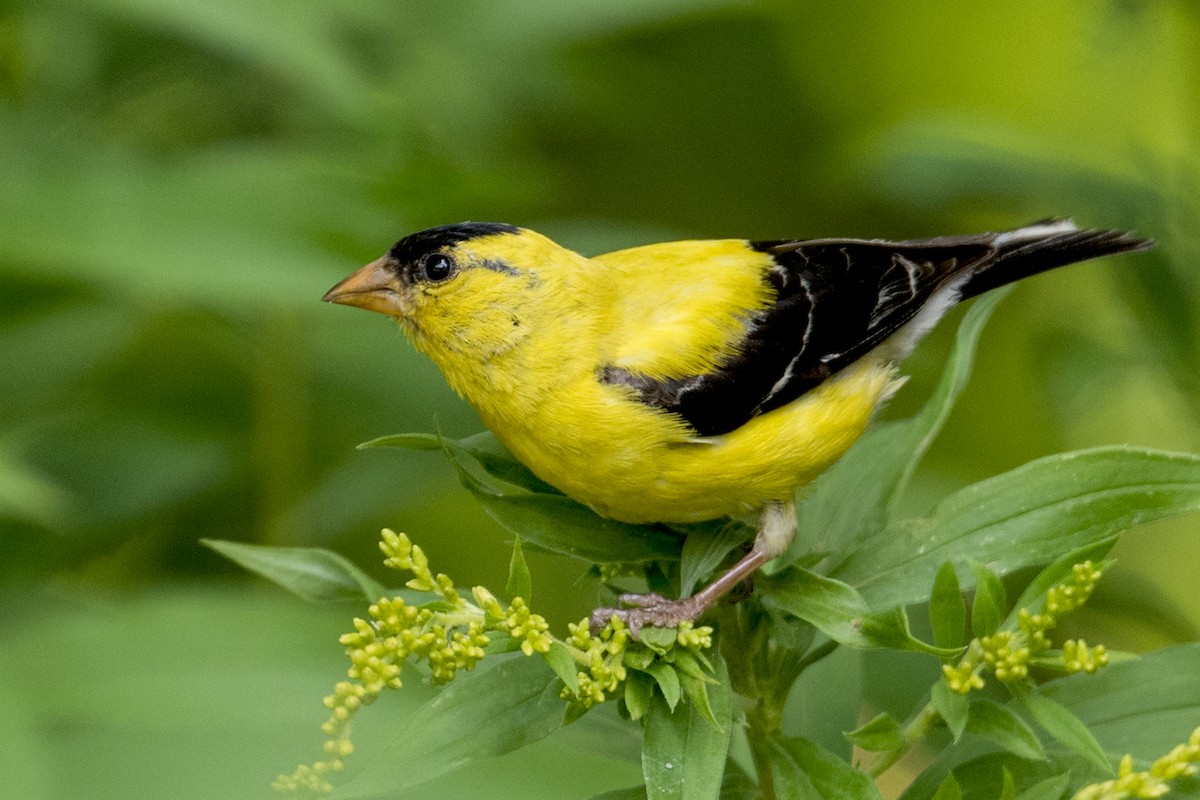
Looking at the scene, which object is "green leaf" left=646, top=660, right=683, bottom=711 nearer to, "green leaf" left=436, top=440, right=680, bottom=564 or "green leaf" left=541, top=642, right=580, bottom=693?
"green leaf" left=541, top=642, right=580, bottom=693

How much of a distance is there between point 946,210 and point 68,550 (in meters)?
3.17

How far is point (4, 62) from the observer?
3.45m

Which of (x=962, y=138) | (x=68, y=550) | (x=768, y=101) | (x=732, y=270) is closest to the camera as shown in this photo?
(x=732, y=270)

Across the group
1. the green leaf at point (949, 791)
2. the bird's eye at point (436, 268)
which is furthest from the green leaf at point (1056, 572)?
the bird's eye at point (436, 268)

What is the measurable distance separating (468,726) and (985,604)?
646 millimetres

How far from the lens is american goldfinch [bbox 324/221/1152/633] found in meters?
2.16

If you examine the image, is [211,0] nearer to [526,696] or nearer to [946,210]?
[526,696]

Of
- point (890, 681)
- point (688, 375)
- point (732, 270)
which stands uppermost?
point (732, 270)

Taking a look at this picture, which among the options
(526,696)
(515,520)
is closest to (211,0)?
(515,520)

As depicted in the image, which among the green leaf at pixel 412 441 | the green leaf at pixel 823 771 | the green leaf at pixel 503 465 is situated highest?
the green leaf at pixel 412 441

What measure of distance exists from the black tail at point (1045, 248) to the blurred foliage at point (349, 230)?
2.32ft

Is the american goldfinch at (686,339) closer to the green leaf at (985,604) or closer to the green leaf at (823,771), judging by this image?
the green leaf at (823,771)

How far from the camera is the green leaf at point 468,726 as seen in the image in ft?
5.18

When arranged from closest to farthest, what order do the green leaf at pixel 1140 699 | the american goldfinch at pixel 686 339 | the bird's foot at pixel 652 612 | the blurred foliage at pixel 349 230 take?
the bird's foot at pixel 652 612 → the green leaf at pixel 1140 699 → the american goldfinch at pixel 686 339 → the blurred foliage at pixel 349 230
